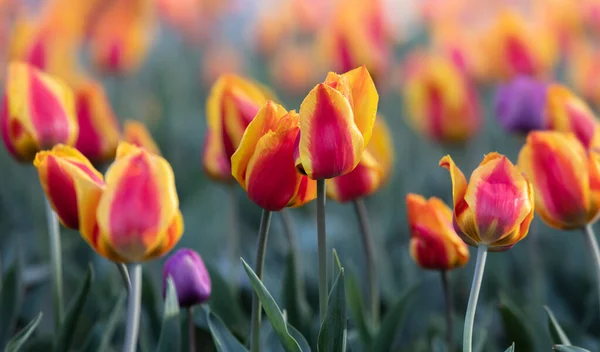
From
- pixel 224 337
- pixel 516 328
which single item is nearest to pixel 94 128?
pixel 224 337

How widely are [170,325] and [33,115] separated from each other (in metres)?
0.31

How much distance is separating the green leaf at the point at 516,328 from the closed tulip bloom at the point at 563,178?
19 cm

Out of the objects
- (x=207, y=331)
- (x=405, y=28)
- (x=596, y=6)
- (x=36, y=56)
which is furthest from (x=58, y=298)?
(x=405, y=28)

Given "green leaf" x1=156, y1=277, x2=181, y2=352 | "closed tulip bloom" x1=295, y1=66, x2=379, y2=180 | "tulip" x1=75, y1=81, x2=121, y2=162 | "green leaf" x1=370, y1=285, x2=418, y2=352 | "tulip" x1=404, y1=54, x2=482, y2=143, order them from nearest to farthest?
"closed tulip bloom" x1=295, y1=66, x2=379, y2=180 < "green leaf" x1=156, y1=277, x2=181, y2=352 < "green leaf" x1=370, y1=285, x2=418, y2=352 < "tulip" x1=75, y1=81, x2=121, y2=162 < "tulip" x1=404, y1=54, x2=482, y2=143

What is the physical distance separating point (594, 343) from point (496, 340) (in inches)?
8.6

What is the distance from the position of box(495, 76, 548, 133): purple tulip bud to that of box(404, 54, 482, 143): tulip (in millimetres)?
186

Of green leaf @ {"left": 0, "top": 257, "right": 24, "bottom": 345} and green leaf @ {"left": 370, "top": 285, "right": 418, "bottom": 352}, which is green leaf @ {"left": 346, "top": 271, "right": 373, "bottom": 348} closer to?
green leaf @ {"left": 370, "top": 285, "right": 418, "bottom": 352}

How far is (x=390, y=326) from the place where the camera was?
2.87 ft

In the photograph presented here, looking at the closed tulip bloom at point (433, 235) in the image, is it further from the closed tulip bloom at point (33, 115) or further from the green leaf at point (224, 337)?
the closed tulip bloom at point (33, 115)

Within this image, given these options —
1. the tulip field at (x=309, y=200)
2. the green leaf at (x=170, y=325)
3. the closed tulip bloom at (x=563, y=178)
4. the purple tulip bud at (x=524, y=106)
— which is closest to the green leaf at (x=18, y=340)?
the tulip field at (x=309, y=200)

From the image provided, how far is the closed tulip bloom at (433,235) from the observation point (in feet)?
2.62

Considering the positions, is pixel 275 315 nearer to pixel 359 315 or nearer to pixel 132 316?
pixel 132 316

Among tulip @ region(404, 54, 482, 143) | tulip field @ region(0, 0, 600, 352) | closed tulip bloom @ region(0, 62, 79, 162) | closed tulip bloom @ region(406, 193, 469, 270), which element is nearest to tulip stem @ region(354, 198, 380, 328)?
tulip field @ region(0, 0, 600, 352)

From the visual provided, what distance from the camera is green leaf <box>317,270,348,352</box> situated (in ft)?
2.24
